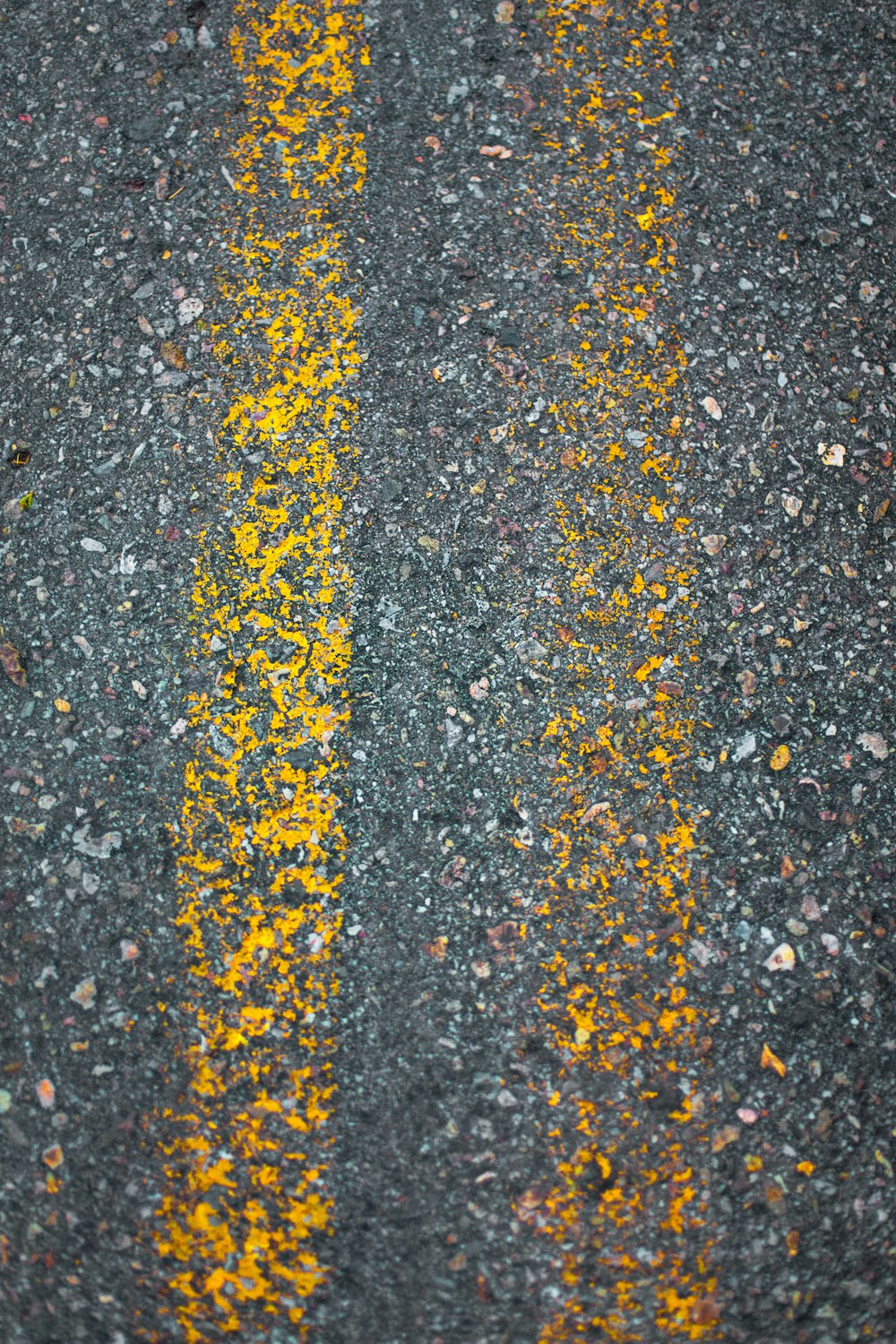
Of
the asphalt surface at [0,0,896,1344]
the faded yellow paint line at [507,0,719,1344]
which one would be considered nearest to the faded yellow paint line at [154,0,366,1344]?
the asphalt surface at [0,0,896,1344]

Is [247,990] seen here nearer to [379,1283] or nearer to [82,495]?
[379,1283]

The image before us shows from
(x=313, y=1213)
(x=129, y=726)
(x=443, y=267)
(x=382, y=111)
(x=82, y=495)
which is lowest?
(x=313, y=1213)

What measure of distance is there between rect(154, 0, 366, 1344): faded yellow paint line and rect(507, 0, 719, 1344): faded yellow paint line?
47cm

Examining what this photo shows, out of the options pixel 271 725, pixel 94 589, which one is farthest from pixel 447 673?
pixel 94 589

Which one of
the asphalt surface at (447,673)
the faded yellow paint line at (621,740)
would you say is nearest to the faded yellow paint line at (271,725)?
the asphalt surface at (447,673)

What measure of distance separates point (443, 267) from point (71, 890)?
1659 mm

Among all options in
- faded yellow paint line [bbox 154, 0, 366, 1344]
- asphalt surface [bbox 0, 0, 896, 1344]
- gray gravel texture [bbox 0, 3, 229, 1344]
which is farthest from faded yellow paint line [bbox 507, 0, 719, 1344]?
gray gravel texture [bbox 0, 3, 229, 1344]

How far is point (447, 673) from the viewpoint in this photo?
2080 mm

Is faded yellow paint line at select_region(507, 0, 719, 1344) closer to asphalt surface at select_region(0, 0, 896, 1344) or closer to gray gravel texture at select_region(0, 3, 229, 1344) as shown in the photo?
asphalt surface at select_region(0, 0, 896, 1344)

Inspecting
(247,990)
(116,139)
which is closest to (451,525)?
(247,990)

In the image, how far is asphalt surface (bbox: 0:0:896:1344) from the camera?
1.85m

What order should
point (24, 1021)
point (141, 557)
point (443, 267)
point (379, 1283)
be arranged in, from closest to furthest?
point (379, 1283), point (24, 1021), point (141, 557), point (443, 267)

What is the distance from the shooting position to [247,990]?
192 cm

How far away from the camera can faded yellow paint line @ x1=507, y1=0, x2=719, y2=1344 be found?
1839mm
